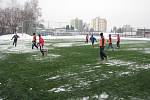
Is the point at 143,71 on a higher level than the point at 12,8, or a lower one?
lower

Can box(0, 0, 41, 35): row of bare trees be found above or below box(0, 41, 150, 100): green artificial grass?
above

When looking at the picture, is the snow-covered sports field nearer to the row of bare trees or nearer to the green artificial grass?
the green artificial grass

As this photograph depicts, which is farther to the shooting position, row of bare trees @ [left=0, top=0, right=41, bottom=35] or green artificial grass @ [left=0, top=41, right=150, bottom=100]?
row of bare trees @ [left=0, top=0, right=41, bottom=35]

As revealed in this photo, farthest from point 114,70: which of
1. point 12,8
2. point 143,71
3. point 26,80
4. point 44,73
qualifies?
point 12,8

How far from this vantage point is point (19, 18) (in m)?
99.9

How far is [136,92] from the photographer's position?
10578 mm

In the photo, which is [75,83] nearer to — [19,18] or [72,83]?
[72,83]

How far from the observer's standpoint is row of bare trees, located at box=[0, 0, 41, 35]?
98.7 m

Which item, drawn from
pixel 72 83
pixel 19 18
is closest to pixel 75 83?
pixel 72 83

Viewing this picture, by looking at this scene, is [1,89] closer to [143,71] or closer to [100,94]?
[100,94]

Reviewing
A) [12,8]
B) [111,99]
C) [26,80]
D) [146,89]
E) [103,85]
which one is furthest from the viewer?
[12,8]

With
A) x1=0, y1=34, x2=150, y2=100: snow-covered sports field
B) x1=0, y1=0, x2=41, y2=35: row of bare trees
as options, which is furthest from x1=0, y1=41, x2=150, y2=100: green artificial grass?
x1=0, y1=0, x2=41, y2=35: row of bare trees

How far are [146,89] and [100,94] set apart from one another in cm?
172

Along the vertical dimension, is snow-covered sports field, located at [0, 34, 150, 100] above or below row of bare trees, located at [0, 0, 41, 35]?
below
